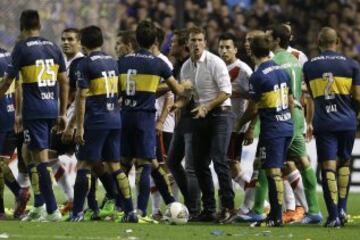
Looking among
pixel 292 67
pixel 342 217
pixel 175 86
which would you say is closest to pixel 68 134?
pixel 175 86

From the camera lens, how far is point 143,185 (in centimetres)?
1577

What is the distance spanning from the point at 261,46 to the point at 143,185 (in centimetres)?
214

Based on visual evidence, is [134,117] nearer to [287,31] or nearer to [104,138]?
[104,138]

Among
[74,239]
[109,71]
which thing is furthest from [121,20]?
[74,239]

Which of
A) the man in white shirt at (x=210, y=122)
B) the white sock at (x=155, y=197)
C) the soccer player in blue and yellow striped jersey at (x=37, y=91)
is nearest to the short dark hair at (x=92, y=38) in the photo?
the soccer player in blue and yellow striped jersey at (x=37, y=91)

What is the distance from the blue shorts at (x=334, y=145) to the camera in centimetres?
1522

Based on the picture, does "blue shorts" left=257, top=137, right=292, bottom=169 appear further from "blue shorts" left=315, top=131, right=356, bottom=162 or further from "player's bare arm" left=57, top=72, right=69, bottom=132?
"player's bare arm" left=57, top=72, right=69, bottom=132

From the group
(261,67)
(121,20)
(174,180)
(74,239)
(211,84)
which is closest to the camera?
(74,239)

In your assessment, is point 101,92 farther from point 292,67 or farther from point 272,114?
point 292,67

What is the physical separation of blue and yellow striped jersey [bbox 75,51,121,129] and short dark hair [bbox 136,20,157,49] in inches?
18.3

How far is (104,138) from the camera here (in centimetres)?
1545

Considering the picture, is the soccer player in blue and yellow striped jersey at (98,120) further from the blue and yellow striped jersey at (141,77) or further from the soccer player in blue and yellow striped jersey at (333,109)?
the soccer player in blue and yellow striped jersey at (333,109)

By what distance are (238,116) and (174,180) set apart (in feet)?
3.84

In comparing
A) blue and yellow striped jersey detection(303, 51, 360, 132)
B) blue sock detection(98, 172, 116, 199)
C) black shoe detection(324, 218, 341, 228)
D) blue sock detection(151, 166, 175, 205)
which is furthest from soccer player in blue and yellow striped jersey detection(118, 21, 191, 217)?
black shoe detection(324, 218, 341, 228)
